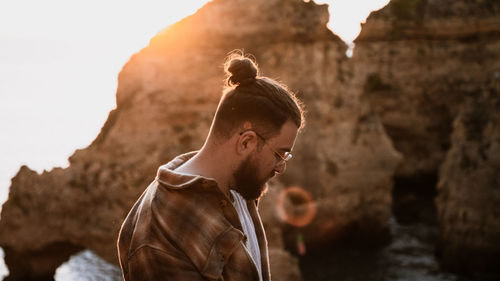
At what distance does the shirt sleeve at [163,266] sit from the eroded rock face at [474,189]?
16.5 metres

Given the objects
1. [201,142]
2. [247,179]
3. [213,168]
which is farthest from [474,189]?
[213,168]

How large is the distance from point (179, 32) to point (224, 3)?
2285mm

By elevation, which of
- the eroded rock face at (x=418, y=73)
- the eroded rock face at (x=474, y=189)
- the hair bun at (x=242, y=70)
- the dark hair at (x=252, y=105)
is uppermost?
the eroded rock face at (x=418, y=73)

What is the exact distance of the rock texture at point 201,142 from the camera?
44.2 feet

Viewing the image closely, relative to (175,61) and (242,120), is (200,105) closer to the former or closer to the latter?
(175,61)

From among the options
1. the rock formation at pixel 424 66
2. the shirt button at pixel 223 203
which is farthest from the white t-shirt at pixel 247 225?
the rock formation at pixel 424 66

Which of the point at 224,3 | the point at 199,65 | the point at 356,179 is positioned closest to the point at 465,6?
the point at 356,179

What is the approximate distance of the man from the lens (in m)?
2.24

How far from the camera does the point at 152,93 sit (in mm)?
15688

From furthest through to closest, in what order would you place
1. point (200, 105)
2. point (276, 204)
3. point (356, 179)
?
point (356, 179)
point (200, 105)
point (276, 204)

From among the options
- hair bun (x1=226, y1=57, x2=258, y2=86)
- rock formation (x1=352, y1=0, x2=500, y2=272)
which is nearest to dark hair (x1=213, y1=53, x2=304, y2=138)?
hair bun (x1=226, y1=57, x2=258, y2=86)

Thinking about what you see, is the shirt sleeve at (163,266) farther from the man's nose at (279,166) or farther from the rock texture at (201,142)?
the rock texture at (201,142)

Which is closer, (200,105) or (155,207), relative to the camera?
(155,207)

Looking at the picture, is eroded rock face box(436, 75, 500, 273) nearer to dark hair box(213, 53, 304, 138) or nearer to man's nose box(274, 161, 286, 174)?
man's nose box(274, 161, 286, 174)
